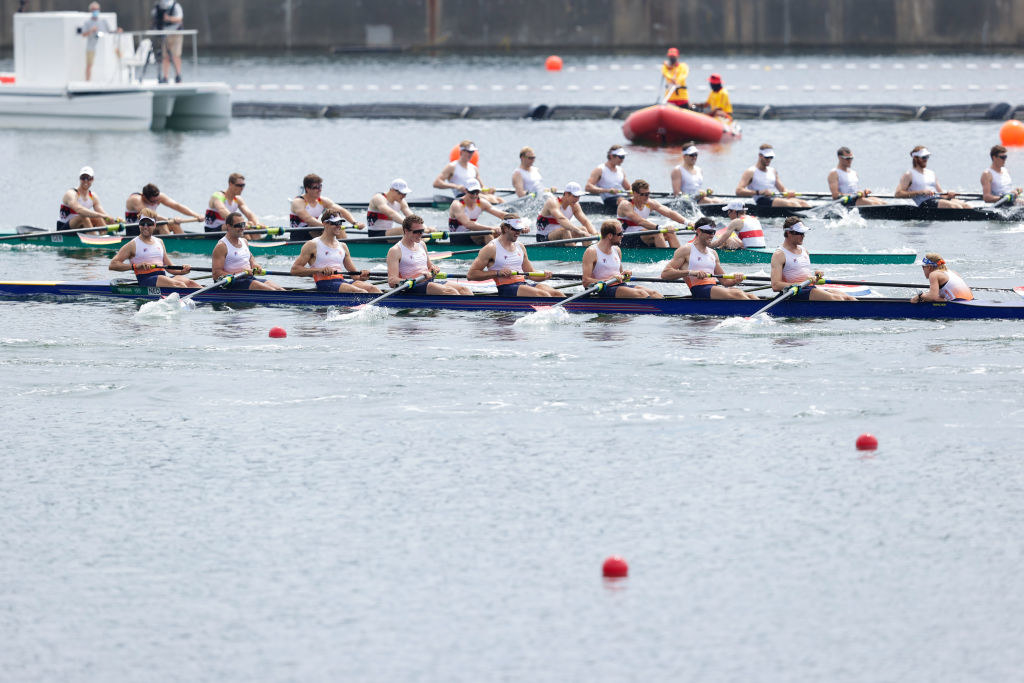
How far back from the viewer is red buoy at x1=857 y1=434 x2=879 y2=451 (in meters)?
14.0

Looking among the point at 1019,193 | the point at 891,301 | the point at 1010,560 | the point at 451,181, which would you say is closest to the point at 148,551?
the point at 1010,560

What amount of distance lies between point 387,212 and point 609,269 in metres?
6.22

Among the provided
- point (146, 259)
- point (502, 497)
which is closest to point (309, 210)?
point (146, 259)

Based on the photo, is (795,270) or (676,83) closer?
(795,270)

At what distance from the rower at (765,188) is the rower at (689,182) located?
789 millimetres

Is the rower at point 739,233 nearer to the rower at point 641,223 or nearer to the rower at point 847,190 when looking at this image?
the rower at point 641,223

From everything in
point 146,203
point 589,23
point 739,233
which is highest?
point 589,23

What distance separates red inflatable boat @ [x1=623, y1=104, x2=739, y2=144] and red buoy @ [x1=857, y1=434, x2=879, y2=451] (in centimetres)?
2672

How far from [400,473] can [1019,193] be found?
56.2 feet

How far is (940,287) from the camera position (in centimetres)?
1827

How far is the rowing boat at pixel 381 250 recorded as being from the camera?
23359mm

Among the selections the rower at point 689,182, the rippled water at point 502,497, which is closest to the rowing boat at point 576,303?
the rippled water at point 502,497

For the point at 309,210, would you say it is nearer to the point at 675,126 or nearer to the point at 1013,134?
the point at 675,126

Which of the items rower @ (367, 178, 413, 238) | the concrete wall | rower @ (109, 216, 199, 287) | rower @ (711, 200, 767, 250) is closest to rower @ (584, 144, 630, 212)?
rower @ (367, 178, 413, 238)
